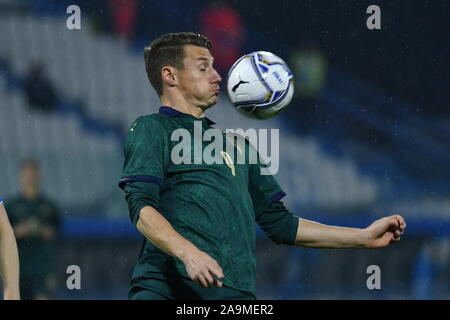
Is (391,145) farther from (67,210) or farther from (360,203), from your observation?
(67,210)

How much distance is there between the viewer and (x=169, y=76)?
3.82 meters

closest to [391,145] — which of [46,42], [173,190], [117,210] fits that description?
[117,210]

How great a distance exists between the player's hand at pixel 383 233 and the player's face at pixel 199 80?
0.85 metres

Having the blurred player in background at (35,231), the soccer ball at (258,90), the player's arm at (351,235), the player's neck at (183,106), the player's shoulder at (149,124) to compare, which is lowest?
the blurred player in background at (35,231)

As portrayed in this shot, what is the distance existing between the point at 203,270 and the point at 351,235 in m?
1.09

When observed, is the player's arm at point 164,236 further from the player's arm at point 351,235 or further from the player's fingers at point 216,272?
the player's arm at point 351,235

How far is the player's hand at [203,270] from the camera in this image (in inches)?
115

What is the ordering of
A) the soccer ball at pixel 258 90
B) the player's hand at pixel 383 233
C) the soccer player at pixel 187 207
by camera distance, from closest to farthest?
the soccer player at pixel 187 207, the player's hand at pixel 383 233, the soccer ball at pixel 258 90

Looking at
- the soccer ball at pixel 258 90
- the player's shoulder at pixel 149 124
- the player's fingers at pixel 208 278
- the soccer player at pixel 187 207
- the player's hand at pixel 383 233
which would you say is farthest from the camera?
the soccer ball at pixel 258 90

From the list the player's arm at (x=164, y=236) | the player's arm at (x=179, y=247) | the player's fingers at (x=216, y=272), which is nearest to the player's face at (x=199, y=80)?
the player's arm at (x=164, y=236)

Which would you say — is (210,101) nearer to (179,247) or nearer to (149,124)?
(149,124)

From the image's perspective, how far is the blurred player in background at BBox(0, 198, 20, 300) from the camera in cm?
349

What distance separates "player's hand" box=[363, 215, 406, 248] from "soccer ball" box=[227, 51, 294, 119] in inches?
27.5

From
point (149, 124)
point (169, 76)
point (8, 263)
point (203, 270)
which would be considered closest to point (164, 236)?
point (203, 270)
